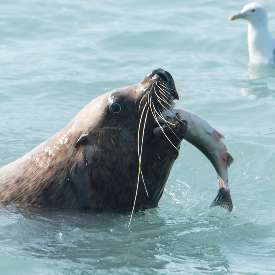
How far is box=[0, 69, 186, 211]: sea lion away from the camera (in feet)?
22.4

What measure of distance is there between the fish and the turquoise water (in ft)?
0.73

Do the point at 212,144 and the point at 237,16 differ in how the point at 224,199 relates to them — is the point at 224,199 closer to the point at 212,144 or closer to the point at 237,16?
the point at 212,144

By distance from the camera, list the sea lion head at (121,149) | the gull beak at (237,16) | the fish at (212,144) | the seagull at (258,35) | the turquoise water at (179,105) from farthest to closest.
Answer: the gull beak at (237,16) → the seagull at (258,35) → the fish at (212,144) → the sea lion head at (121,149) → the turquoise water at (179,105)

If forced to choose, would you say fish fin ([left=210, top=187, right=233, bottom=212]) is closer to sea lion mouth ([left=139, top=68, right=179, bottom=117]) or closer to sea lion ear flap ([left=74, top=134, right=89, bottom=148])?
sea lion mouth ([left=139, top=68, right=179, bottom=117])

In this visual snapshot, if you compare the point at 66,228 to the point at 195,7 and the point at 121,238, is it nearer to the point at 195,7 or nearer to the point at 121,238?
the point at 121,238

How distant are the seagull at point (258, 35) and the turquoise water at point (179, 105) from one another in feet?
0.64

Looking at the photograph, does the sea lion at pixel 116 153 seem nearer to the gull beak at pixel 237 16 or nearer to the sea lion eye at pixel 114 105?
the sea lion eye at pixel 114 105

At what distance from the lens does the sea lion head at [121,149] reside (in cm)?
687

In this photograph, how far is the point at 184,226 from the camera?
738cm

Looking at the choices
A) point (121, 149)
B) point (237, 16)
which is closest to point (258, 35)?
point (237, 16)

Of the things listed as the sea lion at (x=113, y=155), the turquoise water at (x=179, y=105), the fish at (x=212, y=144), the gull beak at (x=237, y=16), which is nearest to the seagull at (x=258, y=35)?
the gull beak at (x=237, y=16)

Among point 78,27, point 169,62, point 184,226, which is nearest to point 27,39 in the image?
point 78,27

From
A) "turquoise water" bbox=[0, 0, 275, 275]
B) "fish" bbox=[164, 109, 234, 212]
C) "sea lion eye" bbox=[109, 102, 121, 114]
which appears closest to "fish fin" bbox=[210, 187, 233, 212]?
"fish" bbox=[164, 109, 234, 212]

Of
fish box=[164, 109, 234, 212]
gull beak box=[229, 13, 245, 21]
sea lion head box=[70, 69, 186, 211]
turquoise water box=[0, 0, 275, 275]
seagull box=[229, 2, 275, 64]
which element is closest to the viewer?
turquoise water box=[0, 0, 275, 275]
